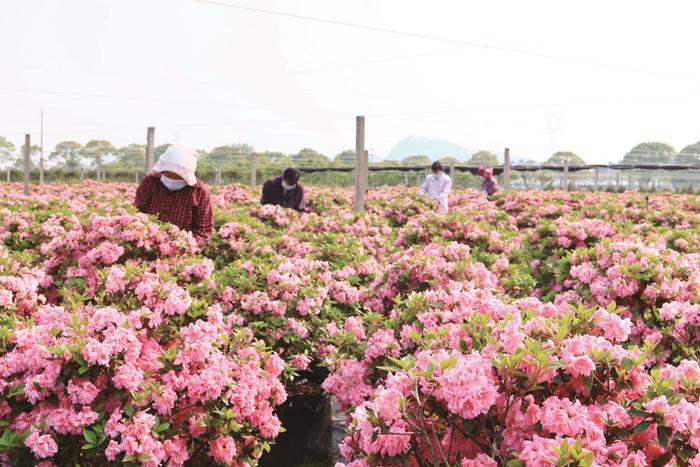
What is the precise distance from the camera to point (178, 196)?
636cm

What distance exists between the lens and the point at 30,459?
267cm

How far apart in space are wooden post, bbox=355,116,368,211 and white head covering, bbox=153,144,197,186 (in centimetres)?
413

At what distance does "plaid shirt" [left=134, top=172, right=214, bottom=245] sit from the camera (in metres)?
6.32

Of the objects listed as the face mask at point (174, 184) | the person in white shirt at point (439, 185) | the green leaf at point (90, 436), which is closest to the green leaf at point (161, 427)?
the green leaf at point (90, 436)

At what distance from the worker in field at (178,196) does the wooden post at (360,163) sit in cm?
399

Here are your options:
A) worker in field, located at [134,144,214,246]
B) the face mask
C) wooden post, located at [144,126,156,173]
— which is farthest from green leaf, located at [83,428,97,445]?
wooden post, located at [144,126,156,173]

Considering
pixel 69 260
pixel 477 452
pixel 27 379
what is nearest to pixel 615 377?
pixel 477 452

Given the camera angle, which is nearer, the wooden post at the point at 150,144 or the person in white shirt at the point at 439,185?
the person in white shirt at the point at 439,185

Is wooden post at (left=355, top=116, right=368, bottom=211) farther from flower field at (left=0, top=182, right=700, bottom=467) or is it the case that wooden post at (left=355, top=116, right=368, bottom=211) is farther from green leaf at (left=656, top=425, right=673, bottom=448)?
green leaf at (left=656, top=425, right=673, bottom=448)

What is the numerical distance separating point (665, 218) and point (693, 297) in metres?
6.12

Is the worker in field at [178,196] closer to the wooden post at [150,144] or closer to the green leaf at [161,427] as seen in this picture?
the green leaf at [161,427]

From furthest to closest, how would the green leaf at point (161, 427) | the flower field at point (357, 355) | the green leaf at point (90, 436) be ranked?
the green leaf at point (161, 427)
the green leaf at point (90, 436)
the flower field at point (357, 355)

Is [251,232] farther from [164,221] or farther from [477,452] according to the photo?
[477,452]

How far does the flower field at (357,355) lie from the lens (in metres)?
1.95
